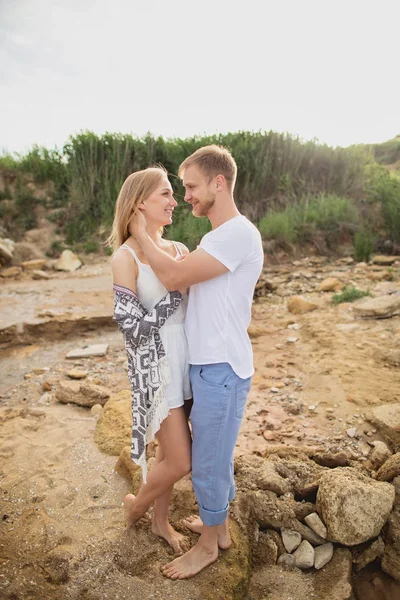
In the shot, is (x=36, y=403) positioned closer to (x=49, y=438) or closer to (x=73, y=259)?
(x=49, y=438)

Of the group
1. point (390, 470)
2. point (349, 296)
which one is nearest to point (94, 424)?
point (390, 470)

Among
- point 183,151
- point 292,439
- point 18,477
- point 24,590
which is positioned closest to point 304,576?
point 292,439

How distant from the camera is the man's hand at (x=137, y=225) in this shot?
7.22 ft

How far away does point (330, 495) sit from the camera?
265cm

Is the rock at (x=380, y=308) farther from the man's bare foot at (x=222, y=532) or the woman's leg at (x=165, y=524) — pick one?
the woman's leg at (x=165, y=524)

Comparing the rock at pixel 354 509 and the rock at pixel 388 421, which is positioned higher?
the rock at pixel 354 509

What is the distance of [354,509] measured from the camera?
256cm

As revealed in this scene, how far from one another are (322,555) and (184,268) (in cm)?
193

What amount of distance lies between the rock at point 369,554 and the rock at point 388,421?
0.95 metres

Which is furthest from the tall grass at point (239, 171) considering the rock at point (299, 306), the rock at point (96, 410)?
the rock at point (96, 410)

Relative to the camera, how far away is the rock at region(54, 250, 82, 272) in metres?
10.7

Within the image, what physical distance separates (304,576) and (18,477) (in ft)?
6.59

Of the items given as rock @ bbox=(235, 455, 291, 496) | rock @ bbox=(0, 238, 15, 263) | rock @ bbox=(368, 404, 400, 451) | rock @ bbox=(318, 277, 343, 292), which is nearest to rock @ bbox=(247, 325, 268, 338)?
rock @ bbox=(318, 277, 343, 292)

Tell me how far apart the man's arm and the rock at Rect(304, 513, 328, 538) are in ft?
5.64
